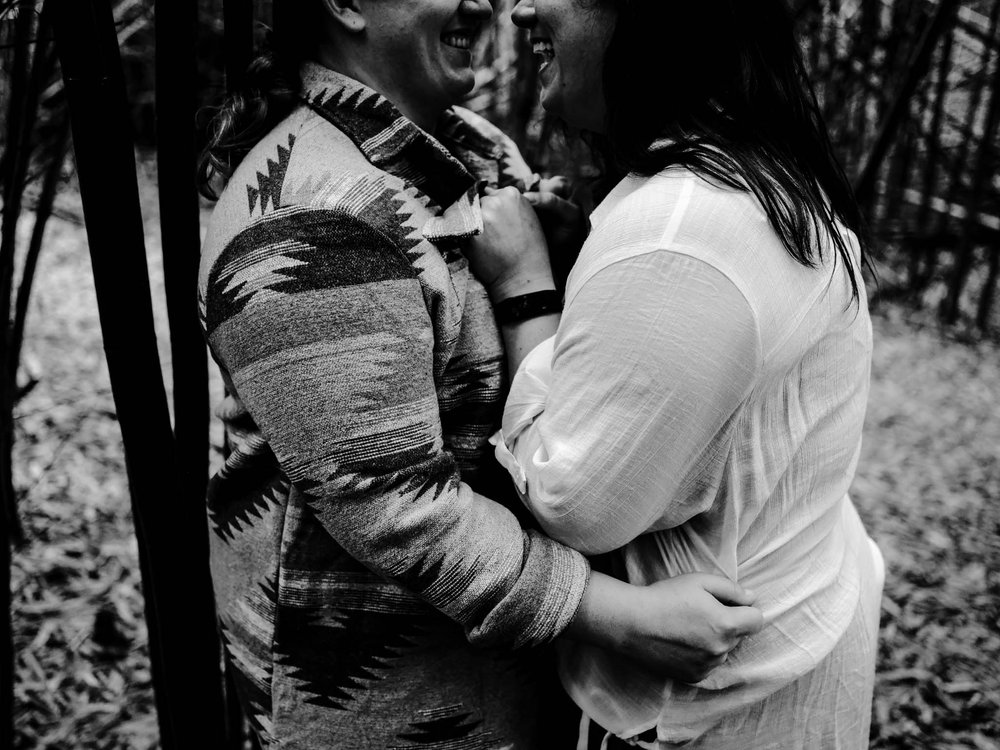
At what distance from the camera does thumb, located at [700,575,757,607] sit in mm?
1112

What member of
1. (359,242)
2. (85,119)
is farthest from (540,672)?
(85,119)

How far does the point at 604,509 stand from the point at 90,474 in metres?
3.21

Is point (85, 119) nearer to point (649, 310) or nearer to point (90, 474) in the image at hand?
point (649, 310)

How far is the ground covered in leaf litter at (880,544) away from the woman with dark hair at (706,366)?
5.55ft

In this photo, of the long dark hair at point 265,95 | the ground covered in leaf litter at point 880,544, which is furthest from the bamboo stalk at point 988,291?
the long dark hair at point 265,95

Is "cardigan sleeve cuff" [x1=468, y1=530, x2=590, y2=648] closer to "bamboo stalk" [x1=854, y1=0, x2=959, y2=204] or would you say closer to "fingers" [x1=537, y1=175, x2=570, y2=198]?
"fingers" [x1=537, y1=175, x2=570, y2=198]

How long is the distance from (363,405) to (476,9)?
2.21 feet

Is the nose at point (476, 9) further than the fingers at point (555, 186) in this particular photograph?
No

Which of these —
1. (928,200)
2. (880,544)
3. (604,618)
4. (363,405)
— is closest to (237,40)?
(363,405)

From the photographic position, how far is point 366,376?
101 centimetres

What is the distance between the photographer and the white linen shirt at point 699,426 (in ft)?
3.21

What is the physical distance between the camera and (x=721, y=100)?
1.17 m

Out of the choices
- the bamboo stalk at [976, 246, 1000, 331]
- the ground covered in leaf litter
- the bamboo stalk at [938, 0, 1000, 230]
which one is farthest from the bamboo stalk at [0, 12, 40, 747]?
the bamboo stalk at [976, 246, 1000, 331]

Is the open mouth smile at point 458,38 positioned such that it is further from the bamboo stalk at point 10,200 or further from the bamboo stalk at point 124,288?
the bamboo stalk at point 10,200
